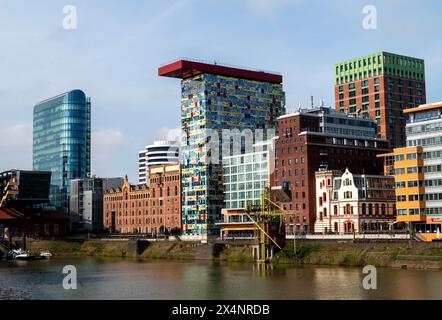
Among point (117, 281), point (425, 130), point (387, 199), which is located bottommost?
point (117, 281)

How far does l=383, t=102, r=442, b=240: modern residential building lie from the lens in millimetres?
145375

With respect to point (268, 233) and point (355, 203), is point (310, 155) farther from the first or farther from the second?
point (268, 233)

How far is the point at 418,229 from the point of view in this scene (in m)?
152

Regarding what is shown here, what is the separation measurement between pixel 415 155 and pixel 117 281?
240 ft

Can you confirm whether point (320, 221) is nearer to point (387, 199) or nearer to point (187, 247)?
point (387, 199)

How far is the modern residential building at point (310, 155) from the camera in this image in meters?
178

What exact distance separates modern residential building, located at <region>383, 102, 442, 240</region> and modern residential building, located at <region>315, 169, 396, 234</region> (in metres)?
12.5

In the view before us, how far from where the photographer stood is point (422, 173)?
14775 cm

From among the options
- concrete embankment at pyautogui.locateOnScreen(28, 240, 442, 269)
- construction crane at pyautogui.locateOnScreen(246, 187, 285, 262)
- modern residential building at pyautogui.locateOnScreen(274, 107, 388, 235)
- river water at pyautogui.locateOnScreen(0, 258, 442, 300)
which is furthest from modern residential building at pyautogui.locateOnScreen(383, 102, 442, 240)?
river water at pyautogui.locateOnScreen(0, 258, 442, 300)

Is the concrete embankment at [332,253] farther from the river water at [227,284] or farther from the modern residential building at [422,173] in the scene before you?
the modern residential building at [422,173]

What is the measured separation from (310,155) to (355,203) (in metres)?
21.3

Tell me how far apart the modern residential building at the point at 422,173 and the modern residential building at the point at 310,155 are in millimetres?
30796

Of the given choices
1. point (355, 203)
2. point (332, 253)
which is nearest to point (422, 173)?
point (355, 203)
